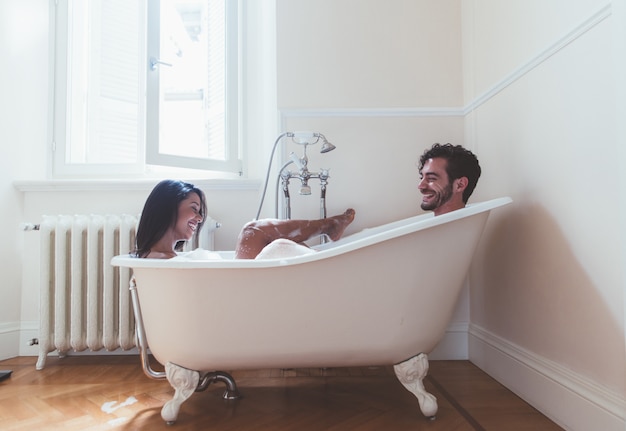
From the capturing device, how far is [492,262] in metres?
1.58

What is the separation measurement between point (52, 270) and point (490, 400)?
188 cm

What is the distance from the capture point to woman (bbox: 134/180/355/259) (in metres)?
1.31

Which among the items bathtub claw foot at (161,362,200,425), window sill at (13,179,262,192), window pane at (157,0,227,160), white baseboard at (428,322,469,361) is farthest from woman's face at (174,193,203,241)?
Answer: white baseboard at (428,322,469,361)

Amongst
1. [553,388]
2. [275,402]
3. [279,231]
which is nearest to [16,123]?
[279,231]

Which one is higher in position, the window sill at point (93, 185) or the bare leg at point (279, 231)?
the window sill at point (93, 185)

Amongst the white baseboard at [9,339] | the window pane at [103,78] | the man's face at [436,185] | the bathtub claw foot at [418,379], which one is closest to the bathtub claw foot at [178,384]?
the bathtub claw foot at [418,379]

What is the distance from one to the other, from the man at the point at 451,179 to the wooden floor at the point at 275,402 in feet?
2.17

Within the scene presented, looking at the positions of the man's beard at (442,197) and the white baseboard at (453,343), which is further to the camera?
the white baseboard at (453,343)

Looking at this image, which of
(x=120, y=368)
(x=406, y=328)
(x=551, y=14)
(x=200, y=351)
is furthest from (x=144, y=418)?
(x=551, y=14)

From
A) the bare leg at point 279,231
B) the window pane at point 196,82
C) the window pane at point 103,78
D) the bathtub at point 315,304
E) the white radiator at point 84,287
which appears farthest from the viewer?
the window pane at point 103,78

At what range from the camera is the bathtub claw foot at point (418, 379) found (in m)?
1.20

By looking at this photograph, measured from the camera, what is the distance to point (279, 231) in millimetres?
1480

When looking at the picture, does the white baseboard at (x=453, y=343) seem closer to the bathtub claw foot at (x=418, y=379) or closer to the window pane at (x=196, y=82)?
the bathtub claw foot at (x=418, y=379)

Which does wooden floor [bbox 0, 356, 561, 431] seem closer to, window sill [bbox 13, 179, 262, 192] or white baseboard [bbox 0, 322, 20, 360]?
white baseboard [bbox 0, 322, 20, 360]
